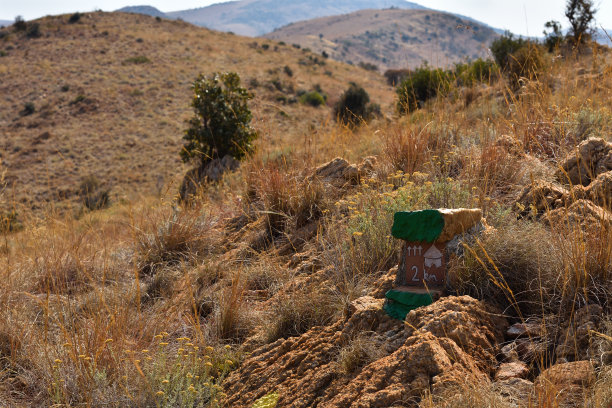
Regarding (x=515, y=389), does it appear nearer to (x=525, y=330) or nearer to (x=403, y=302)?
(x=525, y=330)

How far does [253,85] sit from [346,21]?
144 metres

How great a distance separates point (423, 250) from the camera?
2.49m

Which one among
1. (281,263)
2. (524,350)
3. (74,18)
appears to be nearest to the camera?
(524,350)

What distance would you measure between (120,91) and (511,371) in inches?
1199

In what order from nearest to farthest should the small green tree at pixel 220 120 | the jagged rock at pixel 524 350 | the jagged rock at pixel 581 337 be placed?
the jagged rock at pixel 581 337 → the jagged rock at pixel 524 350 → the small green tree at pixel 220 120

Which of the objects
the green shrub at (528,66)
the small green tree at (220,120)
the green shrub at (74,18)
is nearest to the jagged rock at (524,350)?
the green shrub at (528,66)

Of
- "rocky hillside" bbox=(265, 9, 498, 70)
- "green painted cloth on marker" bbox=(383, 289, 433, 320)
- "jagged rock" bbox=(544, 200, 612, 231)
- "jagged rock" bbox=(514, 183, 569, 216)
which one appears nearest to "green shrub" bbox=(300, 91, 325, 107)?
"jagged rock" bbox=(514, 183, 569, 216)

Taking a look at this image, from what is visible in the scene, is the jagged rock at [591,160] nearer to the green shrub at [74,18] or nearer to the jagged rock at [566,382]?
the jagged rock at [566,382]

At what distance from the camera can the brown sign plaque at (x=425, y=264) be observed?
2.49m

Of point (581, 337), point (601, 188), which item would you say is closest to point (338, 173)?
point (601, 188)

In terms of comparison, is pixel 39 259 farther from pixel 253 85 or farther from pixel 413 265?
pixel 253 85

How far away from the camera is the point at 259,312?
10.4ft

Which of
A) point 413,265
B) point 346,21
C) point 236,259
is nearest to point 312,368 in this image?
point 413,265

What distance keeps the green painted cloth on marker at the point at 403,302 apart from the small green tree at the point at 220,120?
9220 millimetres
